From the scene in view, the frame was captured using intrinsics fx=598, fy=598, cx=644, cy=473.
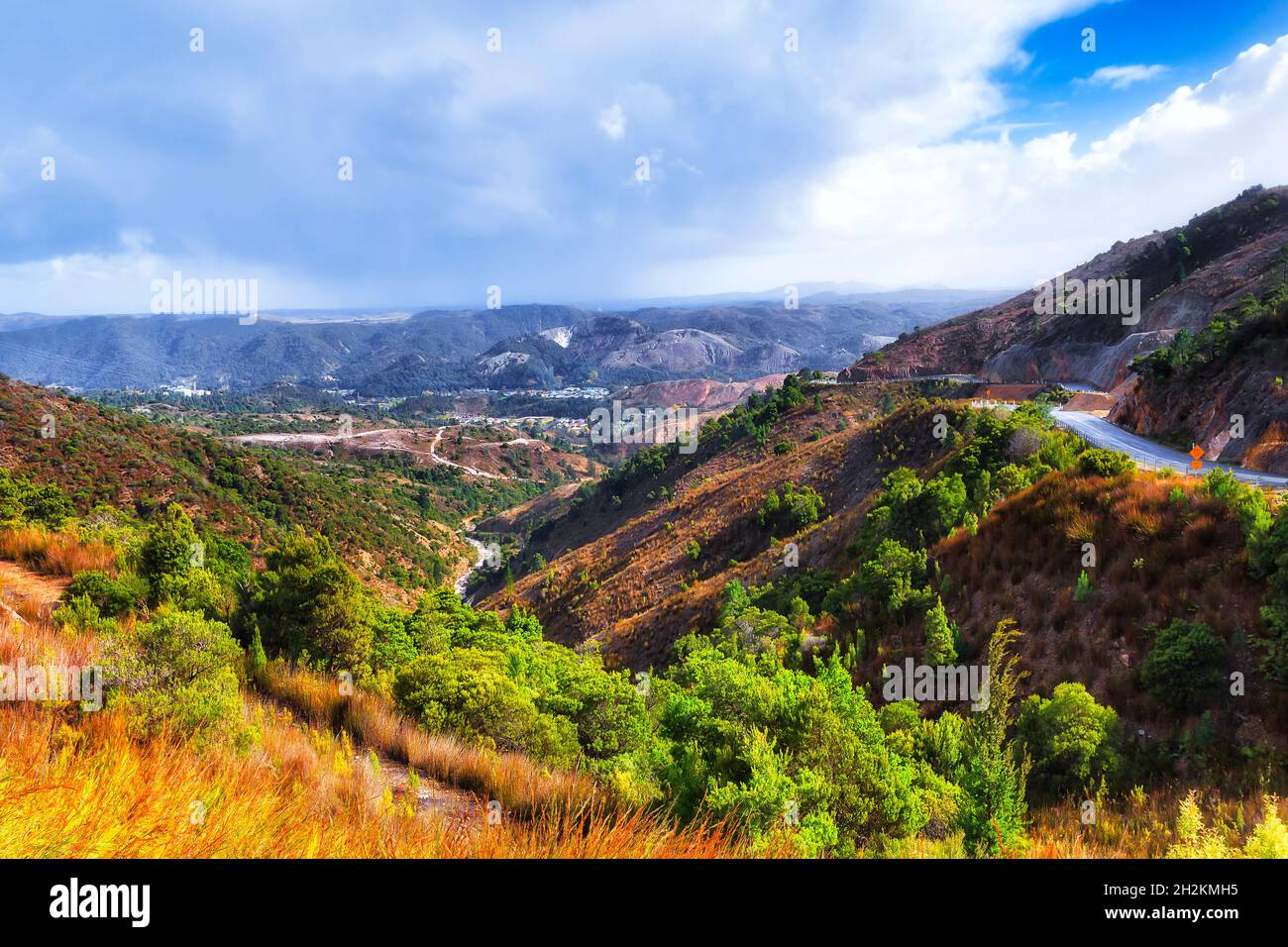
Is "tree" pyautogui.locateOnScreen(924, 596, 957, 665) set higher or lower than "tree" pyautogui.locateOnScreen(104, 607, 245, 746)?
lower

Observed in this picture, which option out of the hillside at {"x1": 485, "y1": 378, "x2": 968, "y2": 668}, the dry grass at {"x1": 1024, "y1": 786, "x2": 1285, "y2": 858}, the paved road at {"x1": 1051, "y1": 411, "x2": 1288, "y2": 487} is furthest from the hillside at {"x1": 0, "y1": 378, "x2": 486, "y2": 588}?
the paved road at {"x1": 1051, "y1": 411, "x2": 1288, "y2": 487}

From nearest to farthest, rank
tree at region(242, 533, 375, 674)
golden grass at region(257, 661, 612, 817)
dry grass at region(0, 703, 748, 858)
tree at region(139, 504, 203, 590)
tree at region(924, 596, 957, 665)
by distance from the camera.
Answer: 1. dry grass at region(0, 703, 748, 858)
2. golden grass at region(257, 661, 612, 817)
3. tree at region(242, 533, 375, 674)
4. tree at region(139, 504, 203, 590)
5. tree at region(924, 596, 957, 665)

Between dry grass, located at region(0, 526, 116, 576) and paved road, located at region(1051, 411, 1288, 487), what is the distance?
23.2m

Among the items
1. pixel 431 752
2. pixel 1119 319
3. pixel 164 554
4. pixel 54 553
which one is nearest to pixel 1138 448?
pixel 431 752

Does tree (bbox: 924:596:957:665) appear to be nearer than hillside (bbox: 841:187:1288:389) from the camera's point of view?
Yes

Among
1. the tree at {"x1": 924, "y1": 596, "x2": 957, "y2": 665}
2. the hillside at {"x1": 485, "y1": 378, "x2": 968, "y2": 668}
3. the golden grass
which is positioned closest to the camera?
the golden grass

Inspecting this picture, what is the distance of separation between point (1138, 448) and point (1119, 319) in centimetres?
4060

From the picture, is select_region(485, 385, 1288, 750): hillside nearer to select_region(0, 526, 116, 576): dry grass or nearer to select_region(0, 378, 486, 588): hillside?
select_region(0, 526, 116, 576): dry grass

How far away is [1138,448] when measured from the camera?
862 inches

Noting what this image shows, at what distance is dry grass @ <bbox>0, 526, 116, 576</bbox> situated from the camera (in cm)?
1132

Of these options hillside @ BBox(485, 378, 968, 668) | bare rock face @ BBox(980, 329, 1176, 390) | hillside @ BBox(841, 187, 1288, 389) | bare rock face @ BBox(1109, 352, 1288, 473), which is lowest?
hillside @ BBox(485, 378, 968, 668)

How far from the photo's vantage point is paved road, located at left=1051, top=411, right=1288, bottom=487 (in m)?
16.6

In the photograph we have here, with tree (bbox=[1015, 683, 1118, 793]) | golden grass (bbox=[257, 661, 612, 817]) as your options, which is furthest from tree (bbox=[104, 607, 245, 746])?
tree (bbox=[1015, 683, 1118, 793])
